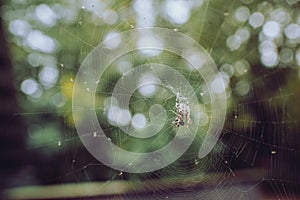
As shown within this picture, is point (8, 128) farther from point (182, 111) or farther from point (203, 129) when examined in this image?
point (203, 129)

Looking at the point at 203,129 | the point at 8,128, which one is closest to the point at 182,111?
the point at 203,129

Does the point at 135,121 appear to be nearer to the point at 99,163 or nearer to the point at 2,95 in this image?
the point at 99,163

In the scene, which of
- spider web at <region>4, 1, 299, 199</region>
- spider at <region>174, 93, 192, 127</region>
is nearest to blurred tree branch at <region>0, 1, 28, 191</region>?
spider web at <region>4, 1, 299, 199</region>

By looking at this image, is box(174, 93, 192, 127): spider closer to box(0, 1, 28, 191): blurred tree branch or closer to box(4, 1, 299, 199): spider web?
box(4, 1, 299, 199): spider web

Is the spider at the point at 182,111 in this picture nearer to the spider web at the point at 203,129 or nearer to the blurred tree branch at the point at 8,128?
the spider web at the point at 203,129

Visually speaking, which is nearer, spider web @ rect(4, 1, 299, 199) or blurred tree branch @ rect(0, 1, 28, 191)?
spider web @ rect(4, 1, 299, 199)

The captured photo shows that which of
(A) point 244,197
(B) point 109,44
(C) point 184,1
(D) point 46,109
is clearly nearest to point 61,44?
(D) point 46,109
